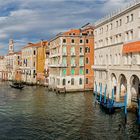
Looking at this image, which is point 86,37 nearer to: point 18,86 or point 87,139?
point 18,86

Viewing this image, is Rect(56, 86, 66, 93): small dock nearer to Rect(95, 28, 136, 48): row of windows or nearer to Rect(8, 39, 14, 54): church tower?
Rect(95, 28, 136, 48): row of windows

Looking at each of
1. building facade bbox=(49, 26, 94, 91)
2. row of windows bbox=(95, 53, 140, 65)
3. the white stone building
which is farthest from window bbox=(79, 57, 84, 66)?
row of windows bbox=(95, 53, 140, 65)

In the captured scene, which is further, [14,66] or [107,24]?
[14,66]

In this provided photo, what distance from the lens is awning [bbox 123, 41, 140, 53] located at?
27156 mm

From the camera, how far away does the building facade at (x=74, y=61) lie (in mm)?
51875

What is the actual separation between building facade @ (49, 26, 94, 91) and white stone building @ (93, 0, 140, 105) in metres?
9.99

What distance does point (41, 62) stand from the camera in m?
73.2

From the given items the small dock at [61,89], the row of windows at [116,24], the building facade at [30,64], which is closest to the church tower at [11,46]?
the building facade at [30,64]

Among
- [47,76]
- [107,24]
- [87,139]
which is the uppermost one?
[107,24]

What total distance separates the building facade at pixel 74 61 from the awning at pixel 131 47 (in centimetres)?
2250

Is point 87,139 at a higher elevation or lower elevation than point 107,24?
lower

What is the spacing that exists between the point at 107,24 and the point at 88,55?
16.1m

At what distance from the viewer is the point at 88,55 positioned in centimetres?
5350

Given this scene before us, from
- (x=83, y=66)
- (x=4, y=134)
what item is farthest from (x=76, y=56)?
(x=4, y=134)
